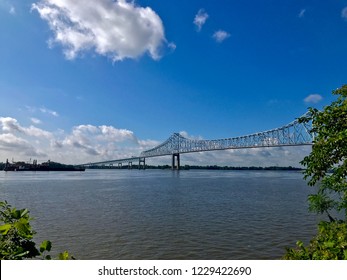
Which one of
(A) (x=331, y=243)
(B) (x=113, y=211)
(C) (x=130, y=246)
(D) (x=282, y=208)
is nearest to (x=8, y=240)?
(A) (x=331, y=243)

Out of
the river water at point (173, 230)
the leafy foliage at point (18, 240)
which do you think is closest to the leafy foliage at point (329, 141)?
the leafy foliage at point (18, 240)

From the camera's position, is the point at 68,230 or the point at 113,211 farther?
the point at 113,211

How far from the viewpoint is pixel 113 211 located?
24141 millimetres

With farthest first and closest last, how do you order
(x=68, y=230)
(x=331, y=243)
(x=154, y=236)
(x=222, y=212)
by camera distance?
1. (x=222, y=212)
2. (x=68, y=230)
3. (x=154, y=236)
4. (x=331, y=243)

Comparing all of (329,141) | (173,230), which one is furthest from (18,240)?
(173,230)

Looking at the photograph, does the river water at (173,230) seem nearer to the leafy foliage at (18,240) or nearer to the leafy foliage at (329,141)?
the leafy foliage at (329,141)

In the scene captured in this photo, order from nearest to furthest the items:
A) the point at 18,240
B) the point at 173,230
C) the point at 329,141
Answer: the point at 18,240, the point at 329,141, the point at 173,230

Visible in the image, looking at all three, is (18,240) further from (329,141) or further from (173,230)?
(173,230)

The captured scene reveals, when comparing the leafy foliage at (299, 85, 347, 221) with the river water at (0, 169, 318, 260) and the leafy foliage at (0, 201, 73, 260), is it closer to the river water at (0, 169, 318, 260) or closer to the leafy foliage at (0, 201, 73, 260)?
the leafy foliage at (0, 201, 73, 260)

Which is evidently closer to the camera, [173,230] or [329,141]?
[329,141]

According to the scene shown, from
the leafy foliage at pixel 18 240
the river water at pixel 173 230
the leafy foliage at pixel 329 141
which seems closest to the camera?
the leafy foliage at pixel 18 240

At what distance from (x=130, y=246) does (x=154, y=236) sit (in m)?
2.11

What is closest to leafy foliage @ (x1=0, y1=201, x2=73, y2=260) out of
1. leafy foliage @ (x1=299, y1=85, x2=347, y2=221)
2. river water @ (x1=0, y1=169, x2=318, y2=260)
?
leafy foliage @ (x1=299, y1=85, x2=347, y2=221)
